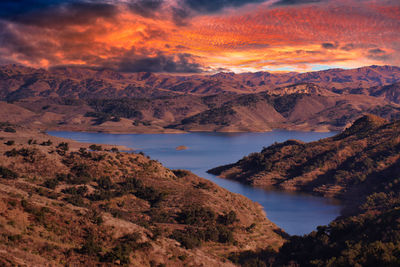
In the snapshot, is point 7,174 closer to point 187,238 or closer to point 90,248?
point 187,238

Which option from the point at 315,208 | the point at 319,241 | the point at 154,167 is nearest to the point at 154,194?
the point at 154,167

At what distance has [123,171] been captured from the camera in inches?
3393

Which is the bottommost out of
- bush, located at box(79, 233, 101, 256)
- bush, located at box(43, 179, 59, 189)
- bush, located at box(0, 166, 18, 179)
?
bush, located at box(79, 233, 101, 256)

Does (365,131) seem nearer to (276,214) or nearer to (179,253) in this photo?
(276,214)

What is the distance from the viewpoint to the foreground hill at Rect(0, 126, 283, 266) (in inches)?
1332

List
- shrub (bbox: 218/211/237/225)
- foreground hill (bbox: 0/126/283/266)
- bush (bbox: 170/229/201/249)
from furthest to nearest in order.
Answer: shrub (bbox: 218/211/237/225)
bush (bbox: 170/229/201/249)
foreground hill (bbox: 0/126/283/266)

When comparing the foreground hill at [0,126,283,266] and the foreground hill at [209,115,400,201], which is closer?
the foreground hill at [0,126,283,266]

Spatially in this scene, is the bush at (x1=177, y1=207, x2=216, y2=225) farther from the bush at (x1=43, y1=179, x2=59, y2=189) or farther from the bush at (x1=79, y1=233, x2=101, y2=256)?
the bush at (x1=79, y1=233, x2=101, y2=256)

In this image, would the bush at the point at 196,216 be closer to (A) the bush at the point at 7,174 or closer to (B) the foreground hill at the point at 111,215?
(B) the foreground hill at the point at 111,215

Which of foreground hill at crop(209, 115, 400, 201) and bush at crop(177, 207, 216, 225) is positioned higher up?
foreground hill at crop(209, 115, 400, 201)

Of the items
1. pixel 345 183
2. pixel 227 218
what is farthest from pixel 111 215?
pixel 345 183

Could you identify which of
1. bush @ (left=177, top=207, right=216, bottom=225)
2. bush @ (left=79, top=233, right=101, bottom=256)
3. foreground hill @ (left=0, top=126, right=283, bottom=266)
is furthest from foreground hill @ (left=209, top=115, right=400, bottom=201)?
bush @ (left=79, top=233, right=101, bottom=256)

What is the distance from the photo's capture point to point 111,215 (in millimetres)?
51375

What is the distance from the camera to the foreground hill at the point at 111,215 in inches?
1332
